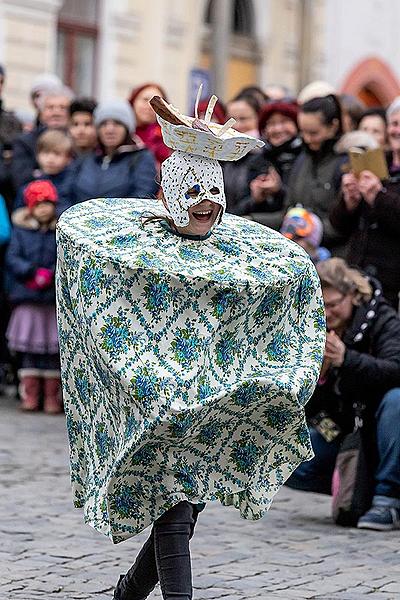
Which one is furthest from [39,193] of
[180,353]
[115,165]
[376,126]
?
[180,353]

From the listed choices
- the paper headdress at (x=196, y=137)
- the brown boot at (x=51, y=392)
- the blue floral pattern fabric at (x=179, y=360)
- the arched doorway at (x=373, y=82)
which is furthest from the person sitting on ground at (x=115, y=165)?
the arched doorway at (x=373, y=82)

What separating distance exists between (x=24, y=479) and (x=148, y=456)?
3369 millimetres

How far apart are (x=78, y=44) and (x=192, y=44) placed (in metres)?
2.34

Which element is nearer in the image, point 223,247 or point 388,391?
point 223,247

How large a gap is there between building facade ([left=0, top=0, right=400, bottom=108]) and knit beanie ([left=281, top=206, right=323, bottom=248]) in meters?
7.83

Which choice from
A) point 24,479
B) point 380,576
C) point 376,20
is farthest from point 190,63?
point 380,576

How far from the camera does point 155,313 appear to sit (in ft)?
16.2

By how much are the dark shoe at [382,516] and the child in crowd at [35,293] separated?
4.04m

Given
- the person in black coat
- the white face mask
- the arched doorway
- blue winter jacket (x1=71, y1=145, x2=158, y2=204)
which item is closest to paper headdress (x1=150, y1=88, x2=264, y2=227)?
the white face mask

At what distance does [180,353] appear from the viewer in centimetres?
492

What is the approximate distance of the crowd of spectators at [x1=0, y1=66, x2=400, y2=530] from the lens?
736 centimetres

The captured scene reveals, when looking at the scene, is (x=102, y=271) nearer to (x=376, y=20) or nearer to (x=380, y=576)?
(x=380, y=576)

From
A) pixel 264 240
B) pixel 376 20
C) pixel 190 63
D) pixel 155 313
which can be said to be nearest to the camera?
pixel 155 313

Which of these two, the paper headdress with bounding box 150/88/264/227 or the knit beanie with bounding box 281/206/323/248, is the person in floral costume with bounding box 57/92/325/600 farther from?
the knit beanie with bounding box 281/206/323/248
